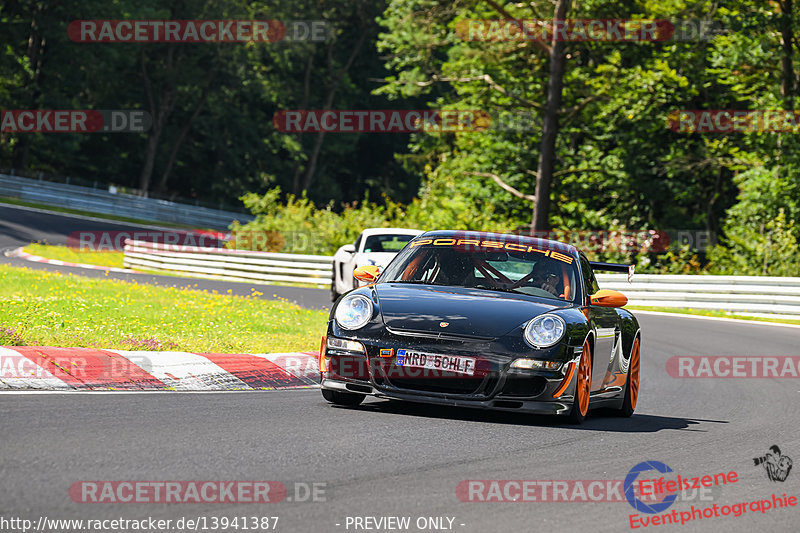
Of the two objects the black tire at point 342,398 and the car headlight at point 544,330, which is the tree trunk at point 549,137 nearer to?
the black tire at point 342,398

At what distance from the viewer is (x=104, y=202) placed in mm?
56156

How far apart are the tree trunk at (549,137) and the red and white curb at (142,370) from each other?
80.4ft

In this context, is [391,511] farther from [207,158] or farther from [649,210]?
[207,158]

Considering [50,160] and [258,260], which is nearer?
[258,260]

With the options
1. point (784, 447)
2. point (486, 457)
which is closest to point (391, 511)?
point (486, 457)

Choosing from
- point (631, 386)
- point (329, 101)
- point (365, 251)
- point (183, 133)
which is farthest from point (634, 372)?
point (329, 101)

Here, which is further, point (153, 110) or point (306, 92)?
point (306, 92)

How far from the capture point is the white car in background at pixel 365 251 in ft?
66.7

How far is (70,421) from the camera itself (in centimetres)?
664

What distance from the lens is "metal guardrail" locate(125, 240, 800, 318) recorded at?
76.9 ft

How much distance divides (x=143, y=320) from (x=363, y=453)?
699cm

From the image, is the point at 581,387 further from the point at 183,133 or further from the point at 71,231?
the point at 183,133

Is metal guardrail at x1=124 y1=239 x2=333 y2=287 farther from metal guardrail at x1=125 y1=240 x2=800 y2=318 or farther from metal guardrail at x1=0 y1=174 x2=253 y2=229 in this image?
metal guardrail at x1=0 y1=174 x2=253 y2=229

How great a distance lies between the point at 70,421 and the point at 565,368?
3.19 meters
